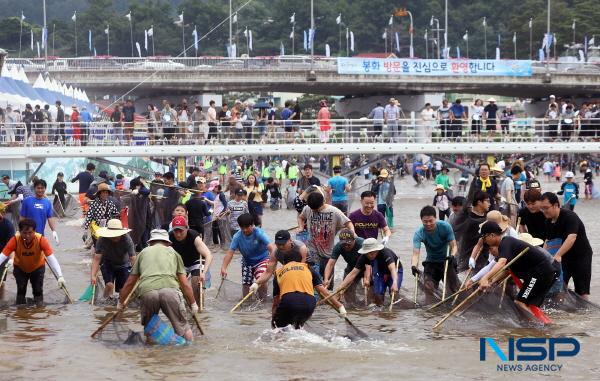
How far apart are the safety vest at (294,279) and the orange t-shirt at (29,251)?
12.3ft

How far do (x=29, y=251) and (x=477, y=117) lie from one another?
27.5m

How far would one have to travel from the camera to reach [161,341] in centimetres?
1238

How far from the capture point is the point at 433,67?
80.3m

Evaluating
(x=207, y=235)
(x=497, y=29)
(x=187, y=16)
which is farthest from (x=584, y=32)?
(x=207, y=235)

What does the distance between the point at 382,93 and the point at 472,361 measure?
80.6m

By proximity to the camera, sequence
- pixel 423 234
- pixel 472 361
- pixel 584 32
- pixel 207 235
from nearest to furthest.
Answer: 1. pixel 472 361
2. pixel 423 234
3. pixel 207 235
4. pixel 584 32

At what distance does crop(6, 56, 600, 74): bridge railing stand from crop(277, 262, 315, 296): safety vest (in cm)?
6734

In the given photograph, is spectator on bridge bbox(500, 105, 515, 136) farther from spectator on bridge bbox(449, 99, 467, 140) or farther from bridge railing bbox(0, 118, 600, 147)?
spectator on bridge bbox(449, 99, 467, 140)

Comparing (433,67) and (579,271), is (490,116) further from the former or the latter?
(433,67)

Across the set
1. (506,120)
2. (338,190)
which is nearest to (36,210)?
(338,190)

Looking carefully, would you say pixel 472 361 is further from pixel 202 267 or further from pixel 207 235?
pixel 207 235

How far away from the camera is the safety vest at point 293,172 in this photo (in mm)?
46031

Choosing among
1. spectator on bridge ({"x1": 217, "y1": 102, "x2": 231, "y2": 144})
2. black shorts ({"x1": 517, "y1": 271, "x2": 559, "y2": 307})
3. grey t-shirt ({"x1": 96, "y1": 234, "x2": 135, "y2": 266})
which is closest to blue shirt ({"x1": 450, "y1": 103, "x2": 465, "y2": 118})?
spectator on bridge ({"x1": 217, "y1": 102, "x2": 231, "y2": 144})

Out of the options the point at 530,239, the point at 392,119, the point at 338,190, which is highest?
the point at 392,119
